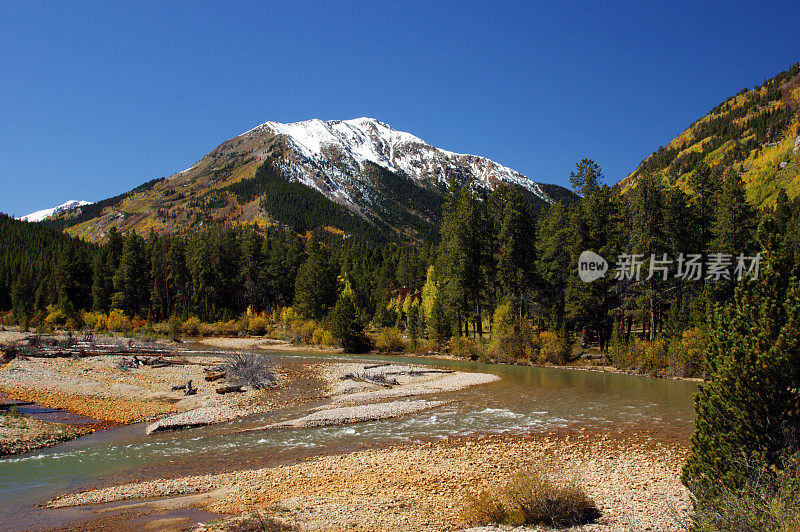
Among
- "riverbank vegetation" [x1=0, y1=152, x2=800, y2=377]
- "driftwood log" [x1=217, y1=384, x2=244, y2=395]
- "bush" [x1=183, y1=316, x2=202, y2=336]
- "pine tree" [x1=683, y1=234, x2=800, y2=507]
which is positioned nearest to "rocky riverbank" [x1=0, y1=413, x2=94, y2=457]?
"driftwood log" [x1=217, y1=384, x2=244, y2=395]

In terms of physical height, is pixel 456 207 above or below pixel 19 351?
above

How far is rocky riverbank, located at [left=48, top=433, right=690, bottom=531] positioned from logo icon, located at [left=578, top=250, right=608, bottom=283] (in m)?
28.3

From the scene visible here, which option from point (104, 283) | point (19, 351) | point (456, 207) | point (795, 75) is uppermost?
point (795, 75)

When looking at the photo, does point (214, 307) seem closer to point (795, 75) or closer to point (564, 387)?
point (564, 387)

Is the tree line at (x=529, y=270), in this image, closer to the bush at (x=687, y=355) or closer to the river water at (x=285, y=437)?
the bush at (x=687, y=355)

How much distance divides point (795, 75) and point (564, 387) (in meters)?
176

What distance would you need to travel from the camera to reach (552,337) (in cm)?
4112

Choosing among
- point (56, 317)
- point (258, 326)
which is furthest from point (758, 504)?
point (56, 317)

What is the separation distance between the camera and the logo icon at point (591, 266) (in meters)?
42.0

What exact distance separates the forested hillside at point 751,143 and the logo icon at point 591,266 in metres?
39.8

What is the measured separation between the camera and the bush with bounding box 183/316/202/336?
69.1 meters

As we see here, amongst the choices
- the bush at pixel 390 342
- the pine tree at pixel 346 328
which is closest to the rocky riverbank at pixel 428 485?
the bush at pixel 390 342

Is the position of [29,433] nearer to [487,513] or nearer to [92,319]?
[487,513]

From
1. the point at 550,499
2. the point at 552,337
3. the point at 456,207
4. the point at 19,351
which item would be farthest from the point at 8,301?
the point at 550,499
